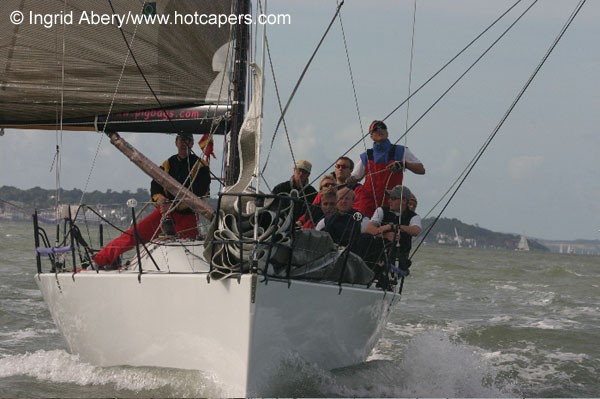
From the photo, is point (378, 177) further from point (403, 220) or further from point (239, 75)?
point (239, 75)

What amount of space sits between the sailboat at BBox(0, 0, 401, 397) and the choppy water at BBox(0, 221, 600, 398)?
6.7 inches

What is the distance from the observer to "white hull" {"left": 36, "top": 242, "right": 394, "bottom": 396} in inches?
289

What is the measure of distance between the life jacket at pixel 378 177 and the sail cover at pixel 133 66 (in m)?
1.53

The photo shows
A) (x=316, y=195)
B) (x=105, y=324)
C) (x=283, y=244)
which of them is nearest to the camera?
(x=283, y=244)

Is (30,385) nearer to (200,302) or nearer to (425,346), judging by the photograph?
(200,302)

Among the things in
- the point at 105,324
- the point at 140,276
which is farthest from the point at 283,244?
the point at 105,324

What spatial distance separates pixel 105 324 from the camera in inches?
335

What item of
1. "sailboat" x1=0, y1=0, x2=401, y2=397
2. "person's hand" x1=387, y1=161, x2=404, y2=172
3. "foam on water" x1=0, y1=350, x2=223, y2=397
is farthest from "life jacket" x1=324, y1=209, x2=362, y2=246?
"foam on water" x1=0, y1=350, x2=223, y2=397

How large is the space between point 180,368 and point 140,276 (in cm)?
74

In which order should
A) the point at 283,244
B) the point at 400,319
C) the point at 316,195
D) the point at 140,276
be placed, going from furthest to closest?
1. the point at 400,319
2. the point at 316,195
3. the point at 140,276
4. the point at 283,244

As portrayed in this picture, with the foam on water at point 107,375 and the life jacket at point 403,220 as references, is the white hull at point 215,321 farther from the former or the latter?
the life jacket at point 403,220

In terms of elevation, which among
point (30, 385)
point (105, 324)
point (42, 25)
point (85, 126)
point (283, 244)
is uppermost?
point (42, 25)

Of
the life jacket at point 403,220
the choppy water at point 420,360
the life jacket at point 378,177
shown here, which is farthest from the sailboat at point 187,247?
the life jacket at point 378,177

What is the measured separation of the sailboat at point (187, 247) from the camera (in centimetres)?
738
